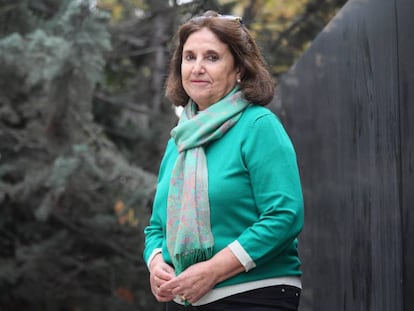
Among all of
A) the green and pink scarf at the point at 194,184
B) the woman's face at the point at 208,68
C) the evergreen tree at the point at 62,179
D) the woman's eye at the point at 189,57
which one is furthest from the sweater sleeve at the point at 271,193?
A: the evergreen tree at the point at 62,179

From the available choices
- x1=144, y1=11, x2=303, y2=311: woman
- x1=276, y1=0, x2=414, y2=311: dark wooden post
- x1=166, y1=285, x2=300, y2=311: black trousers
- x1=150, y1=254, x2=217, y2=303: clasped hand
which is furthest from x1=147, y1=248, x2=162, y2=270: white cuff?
x1=276, y1=0, x2=414, y2=311: dark wooden post

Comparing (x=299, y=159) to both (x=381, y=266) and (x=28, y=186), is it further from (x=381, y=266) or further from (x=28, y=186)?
(x=28, y=186)

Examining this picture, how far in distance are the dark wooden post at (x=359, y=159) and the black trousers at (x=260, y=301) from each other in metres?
0.41

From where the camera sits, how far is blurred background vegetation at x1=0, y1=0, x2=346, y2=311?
257 inches

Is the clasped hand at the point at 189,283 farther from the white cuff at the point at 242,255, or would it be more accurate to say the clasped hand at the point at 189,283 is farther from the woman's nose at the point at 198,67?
the woman's nose at the point at 198,67

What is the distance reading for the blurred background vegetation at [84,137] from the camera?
6.53 meters

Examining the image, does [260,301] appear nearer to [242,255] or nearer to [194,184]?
[242,255]

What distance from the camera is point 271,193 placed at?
90.4 inches

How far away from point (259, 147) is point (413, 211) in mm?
548

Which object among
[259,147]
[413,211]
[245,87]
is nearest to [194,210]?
[259,147]

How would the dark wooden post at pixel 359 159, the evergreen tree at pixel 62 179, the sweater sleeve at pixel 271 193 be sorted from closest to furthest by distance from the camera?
the sweater sleeve at pixel 271 193
the dark wooden post at pixel 359 159
the evergreen tree at pixel 62 179

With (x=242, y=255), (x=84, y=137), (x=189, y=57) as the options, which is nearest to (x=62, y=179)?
(x=84, y=137)

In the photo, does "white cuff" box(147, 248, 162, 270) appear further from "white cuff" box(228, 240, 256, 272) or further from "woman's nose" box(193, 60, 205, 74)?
"woman's nose" box(193, 60, 205, 74)

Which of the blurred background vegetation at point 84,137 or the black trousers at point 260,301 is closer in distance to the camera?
the black trousers at point 260,301
